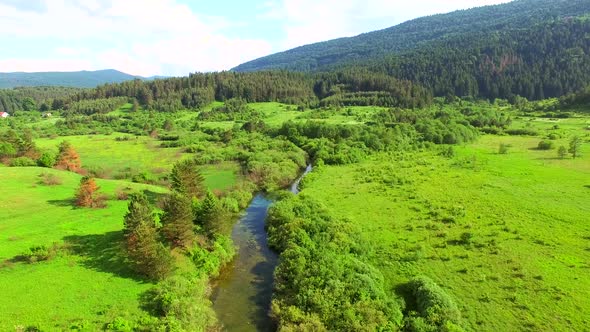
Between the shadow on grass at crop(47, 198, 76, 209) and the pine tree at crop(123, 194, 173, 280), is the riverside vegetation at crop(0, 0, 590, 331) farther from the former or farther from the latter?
the shadow on grass at crop(47, 198, 76, 209)

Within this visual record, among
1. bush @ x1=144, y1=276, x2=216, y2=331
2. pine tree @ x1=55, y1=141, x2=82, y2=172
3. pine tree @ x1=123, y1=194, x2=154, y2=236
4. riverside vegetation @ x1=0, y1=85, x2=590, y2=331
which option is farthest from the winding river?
pine tree @ x1=55, y1=141, x2=82, y2=172

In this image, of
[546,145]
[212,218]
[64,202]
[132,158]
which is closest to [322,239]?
[212,218]

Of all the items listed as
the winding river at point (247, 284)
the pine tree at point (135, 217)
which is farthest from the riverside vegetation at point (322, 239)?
the winding river at point (247, 284)

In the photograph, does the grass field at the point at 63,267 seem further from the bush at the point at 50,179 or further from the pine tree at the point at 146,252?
the bush at the point at 50,179

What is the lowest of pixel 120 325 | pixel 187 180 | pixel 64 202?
pixel 120 325

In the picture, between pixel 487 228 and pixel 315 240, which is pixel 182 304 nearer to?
pixel 315 240

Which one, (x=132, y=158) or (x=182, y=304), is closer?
(x=182, y=304)

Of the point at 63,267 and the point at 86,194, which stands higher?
the point at 86,194

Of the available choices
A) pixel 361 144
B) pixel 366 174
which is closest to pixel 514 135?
pixel 361 144
